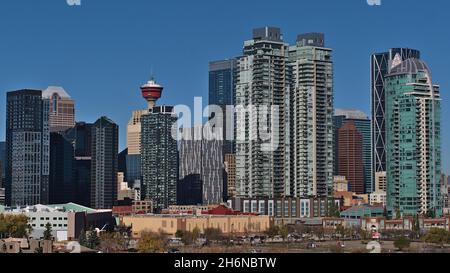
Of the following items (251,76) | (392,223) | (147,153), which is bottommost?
(392,223)

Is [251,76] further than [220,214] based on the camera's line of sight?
Yes

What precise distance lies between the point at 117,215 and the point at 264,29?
649cm

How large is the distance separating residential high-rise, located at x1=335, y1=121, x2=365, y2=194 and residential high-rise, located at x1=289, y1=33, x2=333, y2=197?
2125 millimetres

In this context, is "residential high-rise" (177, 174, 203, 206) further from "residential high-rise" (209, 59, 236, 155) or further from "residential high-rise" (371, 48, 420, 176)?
"residential high-rise" (371, 48, 420, 176)

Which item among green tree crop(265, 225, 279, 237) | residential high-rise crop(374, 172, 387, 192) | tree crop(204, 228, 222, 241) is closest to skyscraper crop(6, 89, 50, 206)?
green tree crop(265, 225, 279, 237)

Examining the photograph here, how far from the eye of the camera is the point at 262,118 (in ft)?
77.8

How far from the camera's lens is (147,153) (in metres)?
28.8

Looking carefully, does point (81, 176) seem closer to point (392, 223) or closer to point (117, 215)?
point (117, 215)

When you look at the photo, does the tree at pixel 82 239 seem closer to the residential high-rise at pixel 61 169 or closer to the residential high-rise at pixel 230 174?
the residential high-rise at pixel 230 174

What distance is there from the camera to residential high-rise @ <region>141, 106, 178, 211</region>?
27.3 metres

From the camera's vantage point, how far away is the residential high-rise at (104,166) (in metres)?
26.6

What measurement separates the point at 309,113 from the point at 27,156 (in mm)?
9074
